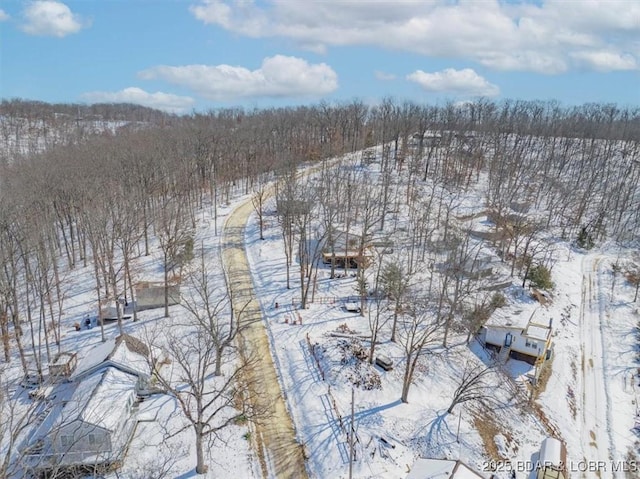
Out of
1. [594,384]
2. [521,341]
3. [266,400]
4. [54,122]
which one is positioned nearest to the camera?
[266,400]

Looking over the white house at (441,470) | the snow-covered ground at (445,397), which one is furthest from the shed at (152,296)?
the white house at (441,470)

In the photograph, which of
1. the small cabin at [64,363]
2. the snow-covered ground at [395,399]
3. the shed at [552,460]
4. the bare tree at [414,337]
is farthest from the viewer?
the small cabin at [64,363]

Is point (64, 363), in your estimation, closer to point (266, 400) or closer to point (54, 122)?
point (266, 400)

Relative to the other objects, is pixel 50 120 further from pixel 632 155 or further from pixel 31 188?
pixel 632 155

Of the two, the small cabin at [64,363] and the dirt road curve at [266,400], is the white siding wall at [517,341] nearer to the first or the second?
the dirt road curve at [266,400]

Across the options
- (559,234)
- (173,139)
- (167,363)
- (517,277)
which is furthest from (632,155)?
(167,363)

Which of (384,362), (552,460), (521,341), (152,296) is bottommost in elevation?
(552,460)

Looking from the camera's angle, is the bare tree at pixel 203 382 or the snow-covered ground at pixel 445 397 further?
the snow-covered ground at pixel 445 397

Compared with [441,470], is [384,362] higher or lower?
lower

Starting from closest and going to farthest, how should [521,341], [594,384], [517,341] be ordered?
[594,384] → [521,341] → [517,341]

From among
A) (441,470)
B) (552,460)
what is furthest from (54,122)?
(552,460)
